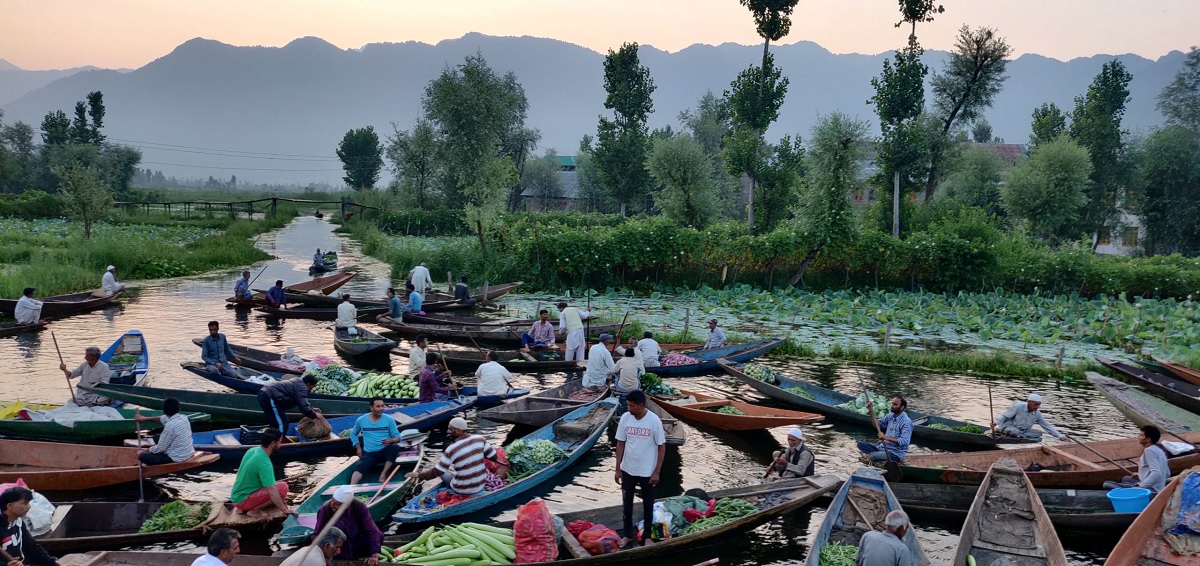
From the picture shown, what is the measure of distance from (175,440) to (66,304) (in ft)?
54.7

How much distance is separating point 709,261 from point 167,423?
2491cm

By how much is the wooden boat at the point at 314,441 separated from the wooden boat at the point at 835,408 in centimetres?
656

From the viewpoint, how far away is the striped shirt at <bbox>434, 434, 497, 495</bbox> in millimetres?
9727

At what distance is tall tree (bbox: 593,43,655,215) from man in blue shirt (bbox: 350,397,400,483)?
44468 millimetres

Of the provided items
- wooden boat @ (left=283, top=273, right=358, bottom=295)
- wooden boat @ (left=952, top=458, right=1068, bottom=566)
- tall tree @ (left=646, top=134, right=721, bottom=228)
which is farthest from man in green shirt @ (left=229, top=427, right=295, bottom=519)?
tall tree @ (left=646, top=134, right=721, bottom=228)

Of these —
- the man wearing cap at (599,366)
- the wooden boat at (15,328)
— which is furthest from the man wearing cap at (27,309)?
the man wearing cap at (599,366)

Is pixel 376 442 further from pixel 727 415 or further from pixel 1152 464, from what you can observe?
pixel 1152 464

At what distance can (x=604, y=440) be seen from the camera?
1377cm

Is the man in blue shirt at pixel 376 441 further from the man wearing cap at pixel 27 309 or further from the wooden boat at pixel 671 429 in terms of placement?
the man wearing cap at pixel 27 309

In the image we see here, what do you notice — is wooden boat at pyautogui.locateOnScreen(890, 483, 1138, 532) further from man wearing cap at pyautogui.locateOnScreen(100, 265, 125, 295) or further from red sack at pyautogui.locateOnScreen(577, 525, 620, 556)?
man wearing cap at pyautogui.locateOnScreen(100, 265, 125, 295)

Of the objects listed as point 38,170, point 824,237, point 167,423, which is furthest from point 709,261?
point 38,170

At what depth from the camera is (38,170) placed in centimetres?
7194

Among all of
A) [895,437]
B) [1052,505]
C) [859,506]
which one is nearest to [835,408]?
[895,437]

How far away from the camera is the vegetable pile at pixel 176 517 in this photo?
880cm
